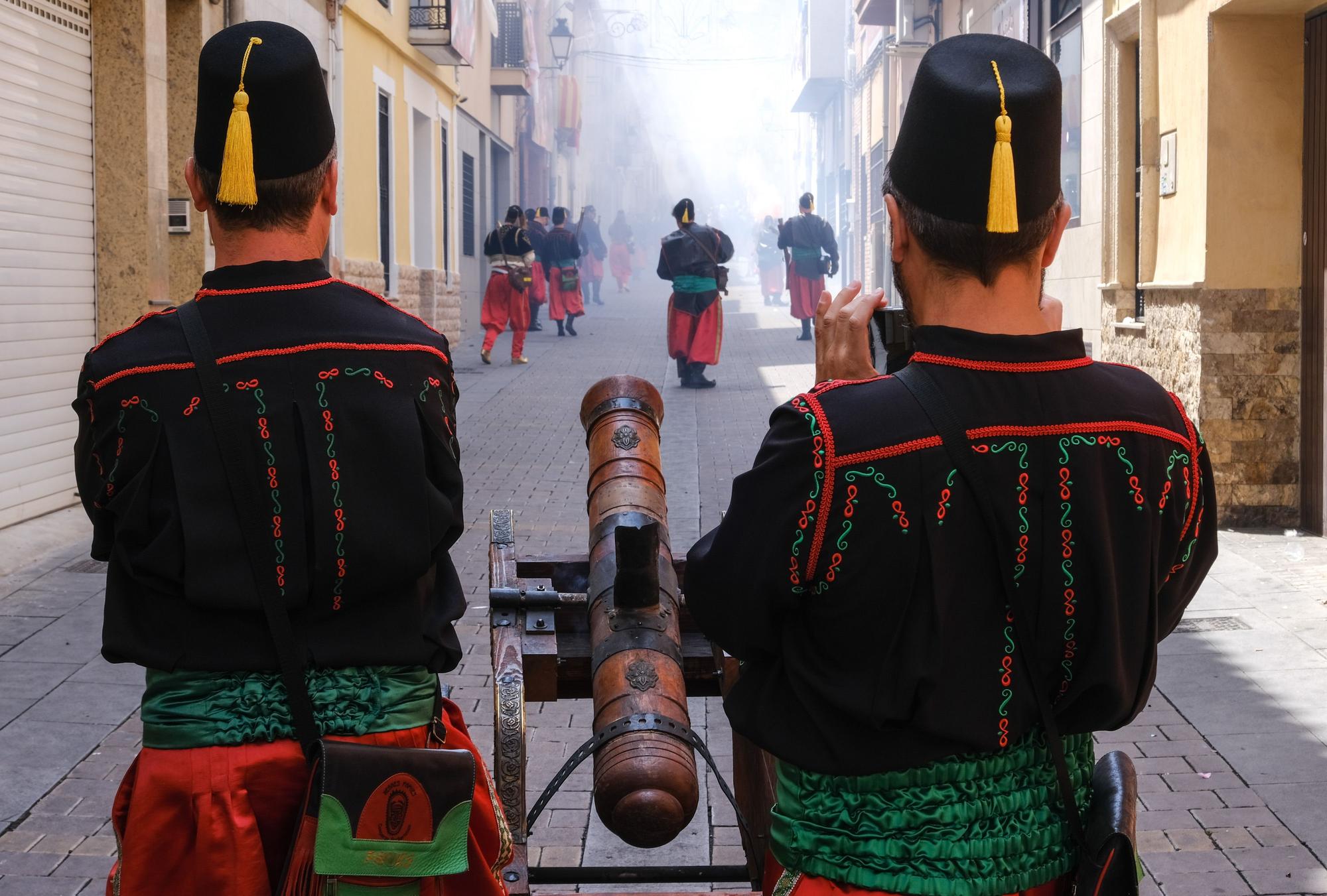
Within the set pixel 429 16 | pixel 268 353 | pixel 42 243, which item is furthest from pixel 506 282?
pixel 268 353

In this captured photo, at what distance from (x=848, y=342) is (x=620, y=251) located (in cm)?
4930

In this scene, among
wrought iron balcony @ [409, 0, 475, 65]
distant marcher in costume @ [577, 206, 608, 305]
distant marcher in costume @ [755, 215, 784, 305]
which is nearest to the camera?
wrought iron balcony @ [409, 0, 475, 65]

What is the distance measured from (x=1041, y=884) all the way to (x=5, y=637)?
546 centimetres

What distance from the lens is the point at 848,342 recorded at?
84.0 inches

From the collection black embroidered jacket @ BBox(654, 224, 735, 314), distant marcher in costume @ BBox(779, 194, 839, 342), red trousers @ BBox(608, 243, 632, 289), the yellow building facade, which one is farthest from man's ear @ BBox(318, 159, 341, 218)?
red trousers @ BBox(608, 243, 632, 289)

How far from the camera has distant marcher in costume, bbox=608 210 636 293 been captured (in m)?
50.0

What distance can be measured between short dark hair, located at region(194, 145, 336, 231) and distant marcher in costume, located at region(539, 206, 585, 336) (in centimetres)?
2269

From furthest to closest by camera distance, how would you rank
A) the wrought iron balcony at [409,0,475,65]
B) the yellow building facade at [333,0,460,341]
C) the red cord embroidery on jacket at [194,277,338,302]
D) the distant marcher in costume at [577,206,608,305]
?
1. the distant marcher in costume at [577,206,608,305]
2. the wrought iron balcony at [409,0,475,65]
3. the yellow building facade at [333,0,460,341]
4. the red cord embroidery on jacket at [194,277,338,302]

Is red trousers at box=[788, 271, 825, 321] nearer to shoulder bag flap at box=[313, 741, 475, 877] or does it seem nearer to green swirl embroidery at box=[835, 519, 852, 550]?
shoulder bag flap at box=[313, 741, 475, 877]

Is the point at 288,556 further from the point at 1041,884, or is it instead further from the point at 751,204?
the point at 751,204

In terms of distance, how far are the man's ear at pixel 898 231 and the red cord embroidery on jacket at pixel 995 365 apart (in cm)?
14

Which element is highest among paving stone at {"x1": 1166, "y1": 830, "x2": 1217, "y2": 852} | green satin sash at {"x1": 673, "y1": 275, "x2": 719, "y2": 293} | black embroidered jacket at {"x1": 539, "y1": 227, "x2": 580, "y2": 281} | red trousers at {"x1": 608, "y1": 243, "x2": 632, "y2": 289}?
red trousers at {"x1": 608, "y1": 243, "x2": 632, "y2": 289}

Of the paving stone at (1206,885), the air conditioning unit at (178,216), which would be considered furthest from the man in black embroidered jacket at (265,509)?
the air conditioning unit at (178,216)

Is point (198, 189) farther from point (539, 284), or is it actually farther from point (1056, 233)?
point (539, 284)
